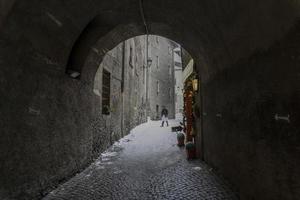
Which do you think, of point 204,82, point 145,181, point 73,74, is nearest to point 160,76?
point 204,82

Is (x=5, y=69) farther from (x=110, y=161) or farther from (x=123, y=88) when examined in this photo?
(x=123, y=88)

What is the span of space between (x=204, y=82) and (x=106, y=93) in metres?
4.36

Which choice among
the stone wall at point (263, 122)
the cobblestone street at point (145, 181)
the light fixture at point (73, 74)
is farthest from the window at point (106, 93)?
the stone wall at point (263, 122)

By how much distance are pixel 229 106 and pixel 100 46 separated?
3970 mm

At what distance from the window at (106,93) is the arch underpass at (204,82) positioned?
2.46 m

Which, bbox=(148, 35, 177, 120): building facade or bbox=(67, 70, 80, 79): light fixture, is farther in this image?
bbox=(148, 35, 177, 120): building facade

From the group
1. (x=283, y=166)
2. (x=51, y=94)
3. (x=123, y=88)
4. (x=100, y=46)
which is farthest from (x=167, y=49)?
(x=283, y=166)

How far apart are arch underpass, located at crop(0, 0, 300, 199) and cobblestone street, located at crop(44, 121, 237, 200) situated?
332 mm

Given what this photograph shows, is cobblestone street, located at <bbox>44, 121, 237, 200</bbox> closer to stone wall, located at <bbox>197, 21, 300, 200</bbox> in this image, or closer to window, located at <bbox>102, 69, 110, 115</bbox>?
stone wall, located at <bbox>197, 21, 300, 200</bbox>

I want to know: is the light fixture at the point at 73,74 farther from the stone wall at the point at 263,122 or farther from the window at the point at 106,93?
the stone wall at the point at 263,122

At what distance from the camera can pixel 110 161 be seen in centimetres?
731

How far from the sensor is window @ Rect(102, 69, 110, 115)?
915cm

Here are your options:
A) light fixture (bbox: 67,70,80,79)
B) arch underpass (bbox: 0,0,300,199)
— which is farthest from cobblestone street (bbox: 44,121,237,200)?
light fixture (bbox: 67,70,80,79)

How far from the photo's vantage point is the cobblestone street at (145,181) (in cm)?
431
